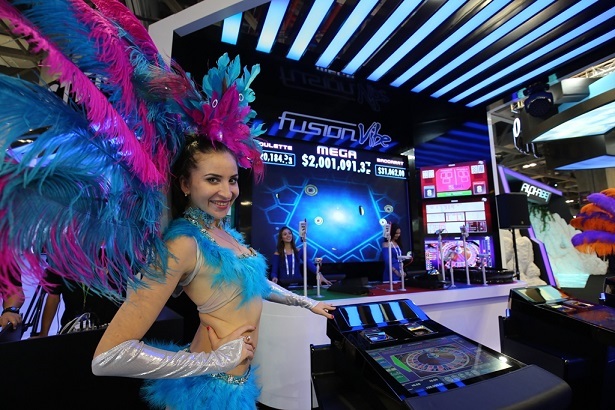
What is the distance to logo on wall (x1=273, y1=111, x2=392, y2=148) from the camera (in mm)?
4398

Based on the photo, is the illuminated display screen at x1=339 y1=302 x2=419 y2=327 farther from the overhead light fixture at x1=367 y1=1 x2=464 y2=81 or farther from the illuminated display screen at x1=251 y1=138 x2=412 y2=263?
the overhead light fixture at x1=367 y1=1 x2=464 y2=81

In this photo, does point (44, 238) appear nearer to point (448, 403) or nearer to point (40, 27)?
point (40, 27)

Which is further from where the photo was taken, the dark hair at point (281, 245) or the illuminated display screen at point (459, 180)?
the illuminated display screen at point (459, 180)

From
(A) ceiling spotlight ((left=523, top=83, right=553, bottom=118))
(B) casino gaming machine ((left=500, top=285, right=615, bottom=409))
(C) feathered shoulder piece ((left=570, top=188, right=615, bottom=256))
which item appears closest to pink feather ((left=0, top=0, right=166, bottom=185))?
(B) casino gaming machine ((left=500, top=285, right=615, bottom=409))

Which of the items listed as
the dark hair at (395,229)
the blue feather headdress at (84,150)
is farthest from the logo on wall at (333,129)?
the blue feather headdress at (84,150)

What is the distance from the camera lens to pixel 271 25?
3504 mm

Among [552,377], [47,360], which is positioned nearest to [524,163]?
[552,377]

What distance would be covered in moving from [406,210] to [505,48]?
2661 millimetres

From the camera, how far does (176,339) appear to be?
167 cm

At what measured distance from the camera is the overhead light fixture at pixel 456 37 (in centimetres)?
330

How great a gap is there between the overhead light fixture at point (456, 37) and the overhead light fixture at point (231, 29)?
2480mm

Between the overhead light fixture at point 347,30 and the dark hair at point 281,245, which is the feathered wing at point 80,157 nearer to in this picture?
the overhead light fixture at point 347,30

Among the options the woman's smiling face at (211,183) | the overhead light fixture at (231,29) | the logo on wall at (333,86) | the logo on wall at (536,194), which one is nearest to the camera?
the woman's smiling face at (211,183)

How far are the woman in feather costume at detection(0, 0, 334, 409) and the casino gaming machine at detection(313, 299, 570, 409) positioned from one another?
40 cm
